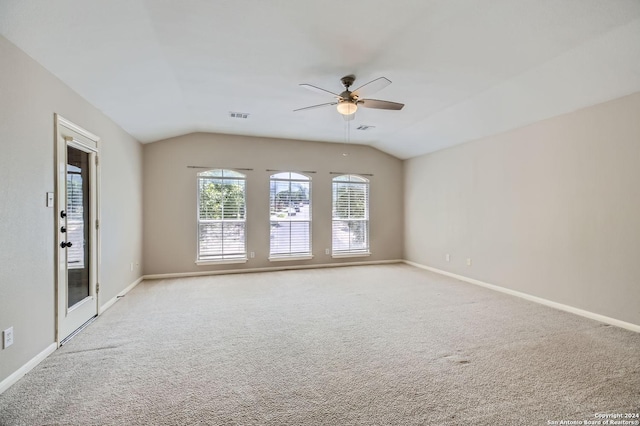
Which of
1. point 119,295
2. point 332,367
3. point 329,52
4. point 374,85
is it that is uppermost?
point 329,52

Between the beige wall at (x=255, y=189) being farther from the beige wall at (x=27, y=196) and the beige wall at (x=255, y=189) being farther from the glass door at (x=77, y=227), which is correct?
the beige wall at (x=27, y=196)

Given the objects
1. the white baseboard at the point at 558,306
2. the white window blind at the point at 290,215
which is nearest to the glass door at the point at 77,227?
the white window blind at the point at 290,215

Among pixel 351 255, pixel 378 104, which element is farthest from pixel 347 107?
pixel 351 255

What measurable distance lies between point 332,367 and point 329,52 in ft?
9.65

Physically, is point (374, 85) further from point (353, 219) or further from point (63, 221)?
point (353, 219)

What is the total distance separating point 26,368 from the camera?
2.39m

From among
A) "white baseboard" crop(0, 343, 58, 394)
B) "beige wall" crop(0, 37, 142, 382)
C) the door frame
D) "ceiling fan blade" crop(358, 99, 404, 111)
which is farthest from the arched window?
"ceiling fan blade" crop(358, 99, 404, 111)

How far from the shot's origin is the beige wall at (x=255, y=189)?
573 cm

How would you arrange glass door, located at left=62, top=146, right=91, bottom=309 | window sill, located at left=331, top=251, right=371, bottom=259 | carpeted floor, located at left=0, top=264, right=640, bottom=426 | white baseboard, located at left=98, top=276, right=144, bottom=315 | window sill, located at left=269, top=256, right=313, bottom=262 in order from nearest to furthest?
carpeted floor, located at left=0, top=264, right=640, bottom=426
glass door, located at left=62, top=146, right=91, bottom=309
white baseboard, located at left=98, top=276, right=144, bottom=315
window sill, located at left=269, top=256, right=313, bottom=262
window sill, located at left=331, top=251, right=371, bottom=259

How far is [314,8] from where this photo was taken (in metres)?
2.37

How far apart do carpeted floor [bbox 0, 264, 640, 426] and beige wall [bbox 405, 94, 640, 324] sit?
→ 0.53 metres

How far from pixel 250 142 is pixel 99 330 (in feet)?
13.6

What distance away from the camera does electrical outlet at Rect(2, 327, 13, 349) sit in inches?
85.5

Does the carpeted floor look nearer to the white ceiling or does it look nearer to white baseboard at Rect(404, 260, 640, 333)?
white baseboard at Rect(404, 260, 640, 333)
